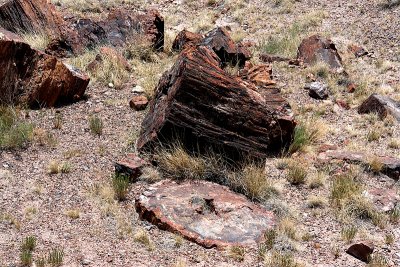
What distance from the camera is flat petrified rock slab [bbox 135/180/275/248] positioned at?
5.99m

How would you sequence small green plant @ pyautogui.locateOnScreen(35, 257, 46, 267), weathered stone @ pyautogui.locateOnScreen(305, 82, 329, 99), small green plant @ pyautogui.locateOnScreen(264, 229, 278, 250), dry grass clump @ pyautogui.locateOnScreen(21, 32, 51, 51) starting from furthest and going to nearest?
dry grass clump @ pyautogui.locateOnScreen(21, 32, 51, 51)
weathered stone @ pyautogui.locateOnScreen(305, 82, 329, 99)
small green plant @ pyautogui.locateOnScreen(264, 229, 278, 250)
small green plant @ pyautogui.locateOnScreen(35, 257, 46, 267)

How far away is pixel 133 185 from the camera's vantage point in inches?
273

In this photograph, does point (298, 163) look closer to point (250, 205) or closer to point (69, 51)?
point (250, 205)

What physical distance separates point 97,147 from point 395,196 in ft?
14.3

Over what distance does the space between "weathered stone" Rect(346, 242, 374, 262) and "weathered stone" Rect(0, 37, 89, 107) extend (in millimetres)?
5417

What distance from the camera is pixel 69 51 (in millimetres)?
11297

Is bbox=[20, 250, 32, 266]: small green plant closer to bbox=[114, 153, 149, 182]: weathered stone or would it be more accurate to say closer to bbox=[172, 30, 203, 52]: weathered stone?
bbox=[114, 153, 149, 182]: weathered stone

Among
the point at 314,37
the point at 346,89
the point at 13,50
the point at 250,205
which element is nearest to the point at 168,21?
the point at 314,37

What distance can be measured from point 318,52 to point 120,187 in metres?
7.30

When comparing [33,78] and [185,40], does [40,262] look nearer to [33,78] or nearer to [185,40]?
[33,78]

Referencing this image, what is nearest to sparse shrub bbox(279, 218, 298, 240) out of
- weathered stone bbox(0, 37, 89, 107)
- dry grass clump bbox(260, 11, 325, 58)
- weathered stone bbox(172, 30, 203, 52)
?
weathered stone bbox(0, 37, 89, 107)

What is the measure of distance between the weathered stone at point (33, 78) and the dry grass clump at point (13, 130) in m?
0.34

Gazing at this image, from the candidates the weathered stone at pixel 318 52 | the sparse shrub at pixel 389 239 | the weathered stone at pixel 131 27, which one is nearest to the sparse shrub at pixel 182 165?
the sparse shrub at pixel 389 239

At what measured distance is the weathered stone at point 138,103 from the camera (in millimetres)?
9000
